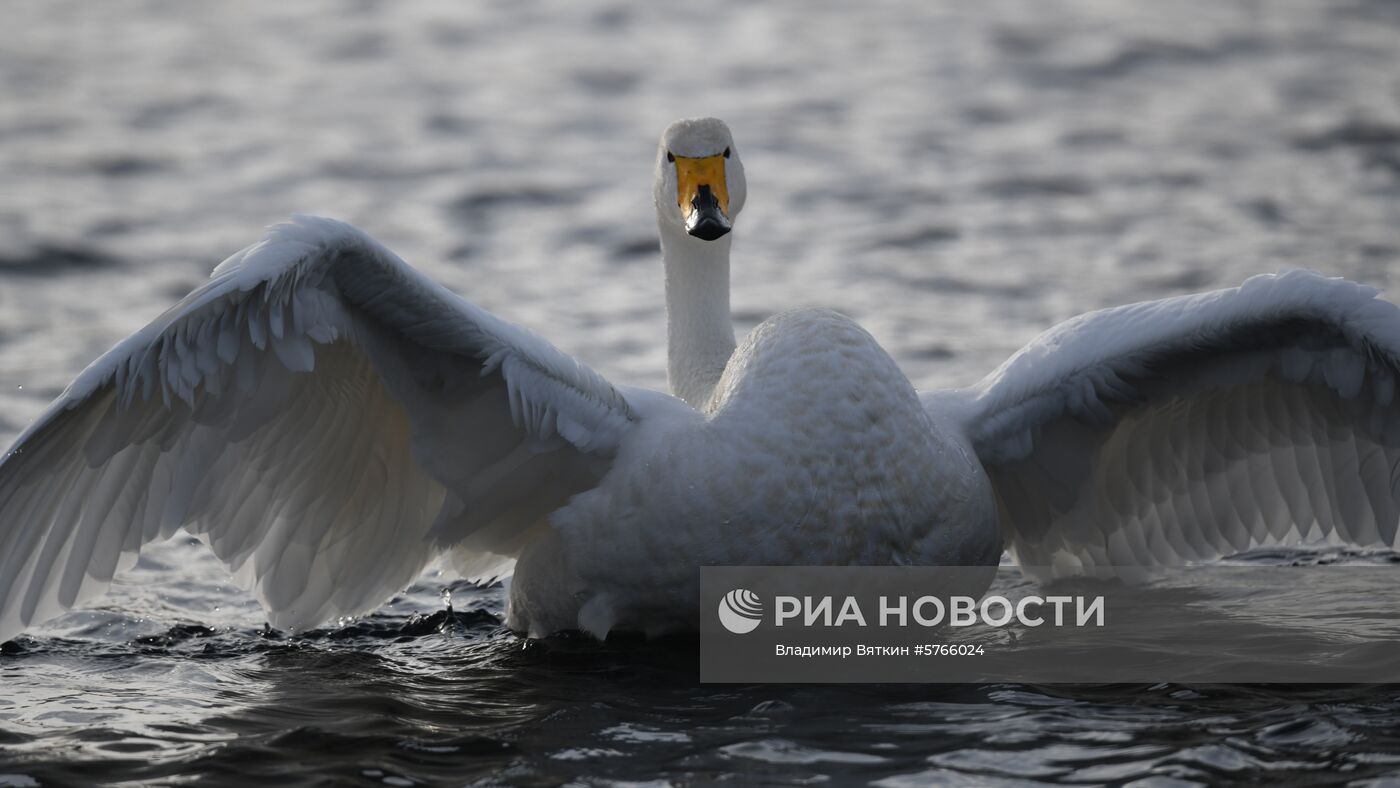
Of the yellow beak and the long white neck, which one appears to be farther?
the long white neck

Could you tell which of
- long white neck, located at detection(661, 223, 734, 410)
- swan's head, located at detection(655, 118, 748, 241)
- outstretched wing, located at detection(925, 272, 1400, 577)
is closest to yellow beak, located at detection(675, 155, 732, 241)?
swan's head, located at detection(655, 118, 748, 241)

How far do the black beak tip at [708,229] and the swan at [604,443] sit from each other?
0.01 meters

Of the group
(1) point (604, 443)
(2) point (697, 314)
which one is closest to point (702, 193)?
(2) point (697, 314)

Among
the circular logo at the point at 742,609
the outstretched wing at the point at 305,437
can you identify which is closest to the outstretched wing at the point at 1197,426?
the circular logo at the point at 742,609

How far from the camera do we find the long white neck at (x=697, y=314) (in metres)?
8.91

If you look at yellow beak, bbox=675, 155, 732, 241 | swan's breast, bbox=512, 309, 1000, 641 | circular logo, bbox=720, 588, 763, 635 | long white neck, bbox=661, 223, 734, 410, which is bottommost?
circular logo, bbox=720, 588, 763, 635

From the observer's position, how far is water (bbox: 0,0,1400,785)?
7004mm

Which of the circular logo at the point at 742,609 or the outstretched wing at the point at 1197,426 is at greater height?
the outstretched wing at the point at 1197,426

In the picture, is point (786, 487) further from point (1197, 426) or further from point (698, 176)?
point (1197, 426)

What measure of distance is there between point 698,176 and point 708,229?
627 mm

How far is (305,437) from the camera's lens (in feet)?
25.1

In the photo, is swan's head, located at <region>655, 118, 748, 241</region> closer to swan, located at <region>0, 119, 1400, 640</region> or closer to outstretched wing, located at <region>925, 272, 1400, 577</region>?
swan, located at <region>0, 119, 1400, 640</region>

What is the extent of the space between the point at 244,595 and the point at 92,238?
20.9 ft

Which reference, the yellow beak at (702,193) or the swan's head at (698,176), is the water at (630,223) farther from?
the swan's head at (698,176)
